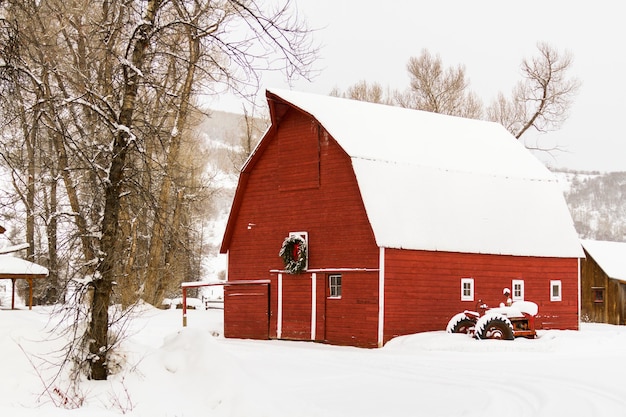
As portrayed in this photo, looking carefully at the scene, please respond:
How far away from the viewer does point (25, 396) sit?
1053cm

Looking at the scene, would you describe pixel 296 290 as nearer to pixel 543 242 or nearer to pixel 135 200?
pixel 543 242

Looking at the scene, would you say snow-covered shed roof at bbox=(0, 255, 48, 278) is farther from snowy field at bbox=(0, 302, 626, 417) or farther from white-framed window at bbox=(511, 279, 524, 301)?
snowy field at bbox=(0, 302, 626, 417)

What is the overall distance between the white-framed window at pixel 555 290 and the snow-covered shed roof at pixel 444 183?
90cm

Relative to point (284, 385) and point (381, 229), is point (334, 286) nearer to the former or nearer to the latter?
point (381, 229)

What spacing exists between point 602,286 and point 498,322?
1588 centimetres

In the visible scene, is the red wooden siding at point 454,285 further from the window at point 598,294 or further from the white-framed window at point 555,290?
the window at point 598,294

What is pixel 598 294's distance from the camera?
35531 mm

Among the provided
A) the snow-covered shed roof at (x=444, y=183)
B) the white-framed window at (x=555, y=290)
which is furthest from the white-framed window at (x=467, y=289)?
the white-framed window at (x=555, y=290)

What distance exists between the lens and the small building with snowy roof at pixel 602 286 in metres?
34.7

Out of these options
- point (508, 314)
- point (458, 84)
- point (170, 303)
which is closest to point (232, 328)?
point (508, 314)

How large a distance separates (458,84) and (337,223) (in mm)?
27778

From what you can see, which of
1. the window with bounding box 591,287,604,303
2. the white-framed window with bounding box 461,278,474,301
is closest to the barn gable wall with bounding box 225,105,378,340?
the white-framed window with bounding box 461,278,474,301

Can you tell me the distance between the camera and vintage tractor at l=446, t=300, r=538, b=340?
68.7 ft

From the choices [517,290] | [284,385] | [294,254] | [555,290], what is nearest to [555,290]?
[555,290]
